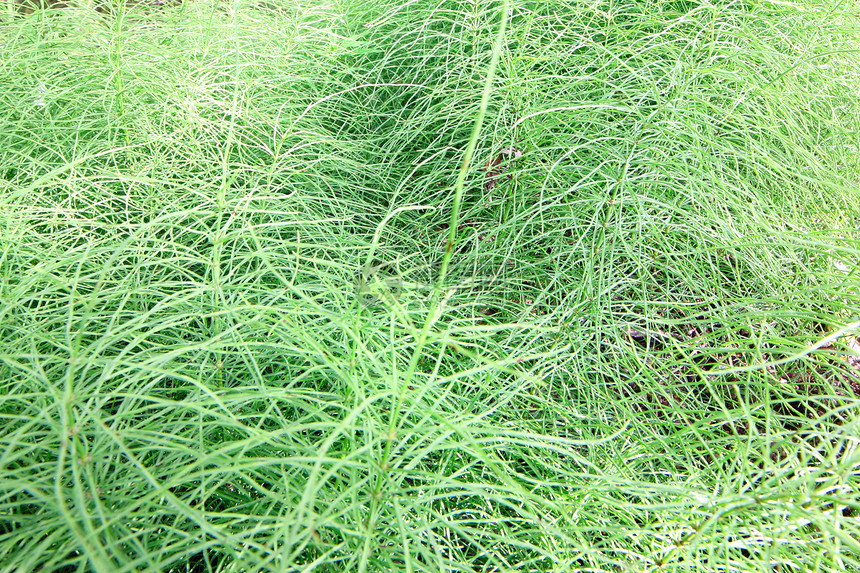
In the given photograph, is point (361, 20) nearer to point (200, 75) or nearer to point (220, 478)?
point (200, 75)

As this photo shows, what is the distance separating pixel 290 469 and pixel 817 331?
1.55 metres

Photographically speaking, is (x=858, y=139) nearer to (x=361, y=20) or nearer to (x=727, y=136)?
(x=727, y=136)

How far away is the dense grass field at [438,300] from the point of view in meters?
0.97

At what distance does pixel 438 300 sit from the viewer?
4.62 feet

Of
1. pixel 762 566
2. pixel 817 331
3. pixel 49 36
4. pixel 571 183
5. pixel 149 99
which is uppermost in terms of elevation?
pixel 49 36

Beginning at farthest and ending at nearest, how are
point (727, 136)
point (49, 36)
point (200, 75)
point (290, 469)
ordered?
point (49, 36)
point (200, 75)
point (727, 136)
point (290, 469)

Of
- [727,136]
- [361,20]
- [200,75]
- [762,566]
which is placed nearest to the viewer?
[762,566]

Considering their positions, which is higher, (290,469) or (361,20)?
(361,20)

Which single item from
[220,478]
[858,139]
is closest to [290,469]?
[220,478]

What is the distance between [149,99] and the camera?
1.98 m

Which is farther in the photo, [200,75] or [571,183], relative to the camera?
[200,75]

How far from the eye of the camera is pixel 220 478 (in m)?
1.04

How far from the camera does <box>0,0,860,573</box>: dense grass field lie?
966 mm

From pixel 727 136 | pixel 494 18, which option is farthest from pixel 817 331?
pixel 494 18
